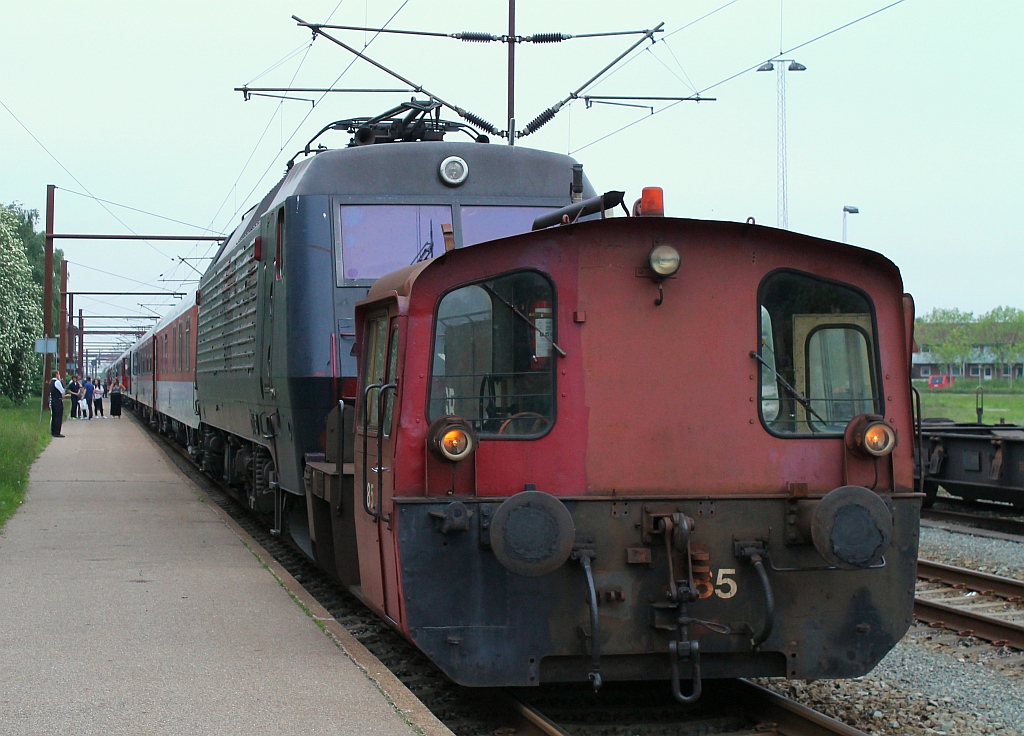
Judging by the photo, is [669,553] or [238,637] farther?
[238,637]

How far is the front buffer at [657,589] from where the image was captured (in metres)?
5.49

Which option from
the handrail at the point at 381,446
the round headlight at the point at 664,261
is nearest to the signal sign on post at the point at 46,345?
the handrail at the point at 381,446

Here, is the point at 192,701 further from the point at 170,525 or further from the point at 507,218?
the point at 170,525

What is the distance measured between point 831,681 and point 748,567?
1813 mm

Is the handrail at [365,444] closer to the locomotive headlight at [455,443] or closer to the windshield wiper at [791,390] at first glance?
the locomotive headlight at [455,443]

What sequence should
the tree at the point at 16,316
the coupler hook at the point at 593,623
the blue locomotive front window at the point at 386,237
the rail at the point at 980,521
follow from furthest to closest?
1. the tree at the point at 16,316
2. the rail at the point at 980,521
3. the blue locomotive front window at the point at 386,237
4. the coupler hook at the point at 593,623

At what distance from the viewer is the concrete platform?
5449 millimetres

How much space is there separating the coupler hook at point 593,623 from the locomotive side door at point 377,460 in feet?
3.03

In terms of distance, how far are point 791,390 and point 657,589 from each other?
46.6 inches

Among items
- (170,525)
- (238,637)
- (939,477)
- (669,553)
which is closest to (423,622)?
(669,553)

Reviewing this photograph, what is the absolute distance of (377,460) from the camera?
19.9ft

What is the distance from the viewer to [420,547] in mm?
5527

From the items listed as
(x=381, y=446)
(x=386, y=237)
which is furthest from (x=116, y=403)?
(x=381, y=446)

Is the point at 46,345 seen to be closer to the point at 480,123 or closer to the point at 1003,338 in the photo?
the point at 480,123
